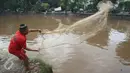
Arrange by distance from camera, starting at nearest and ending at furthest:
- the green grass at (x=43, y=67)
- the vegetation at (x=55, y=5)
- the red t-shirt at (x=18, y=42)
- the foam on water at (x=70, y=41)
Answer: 1. the red t-shirt at (x=18, y=42)
2. the green grass at (x=43, y=67)
3. the foam on water at (x=70, y=41)
4. the vegetation at (x=55, y=5)

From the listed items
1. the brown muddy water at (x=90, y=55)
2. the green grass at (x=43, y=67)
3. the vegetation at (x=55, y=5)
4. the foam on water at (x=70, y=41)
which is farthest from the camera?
the vegetation at (x=55, y=5)

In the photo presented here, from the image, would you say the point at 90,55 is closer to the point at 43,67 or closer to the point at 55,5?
the point at 43,67

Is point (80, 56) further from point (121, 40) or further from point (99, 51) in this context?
point (121, 40)

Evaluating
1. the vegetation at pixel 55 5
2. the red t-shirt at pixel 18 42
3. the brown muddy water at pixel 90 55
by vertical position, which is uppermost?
the red t-shirt at pixel 18 42

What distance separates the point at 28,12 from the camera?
85.6 ft

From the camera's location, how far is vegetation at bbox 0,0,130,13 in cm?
2100

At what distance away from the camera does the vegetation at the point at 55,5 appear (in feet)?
68.9

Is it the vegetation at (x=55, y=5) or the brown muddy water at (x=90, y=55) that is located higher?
the vegetation at (x=55, y=5)

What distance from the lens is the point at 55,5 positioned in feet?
95.7

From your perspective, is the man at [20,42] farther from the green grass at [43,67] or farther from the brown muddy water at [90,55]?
the brown muddy water at [90,55]

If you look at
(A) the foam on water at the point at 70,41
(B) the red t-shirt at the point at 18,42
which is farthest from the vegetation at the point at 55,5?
(B) the red t-shirt at the point at 18,42

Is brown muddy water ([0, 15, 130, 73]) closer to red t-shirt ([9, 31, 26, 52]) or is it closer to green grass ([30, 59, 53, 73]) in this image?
green grass ([30, 59, 53, 73])

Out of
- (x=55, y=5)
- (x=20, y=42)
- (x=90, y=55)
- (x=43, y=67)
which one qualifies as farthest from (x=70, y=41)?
(x=55, y=5)

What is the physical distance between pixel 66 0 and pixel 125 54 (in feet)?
48.6
